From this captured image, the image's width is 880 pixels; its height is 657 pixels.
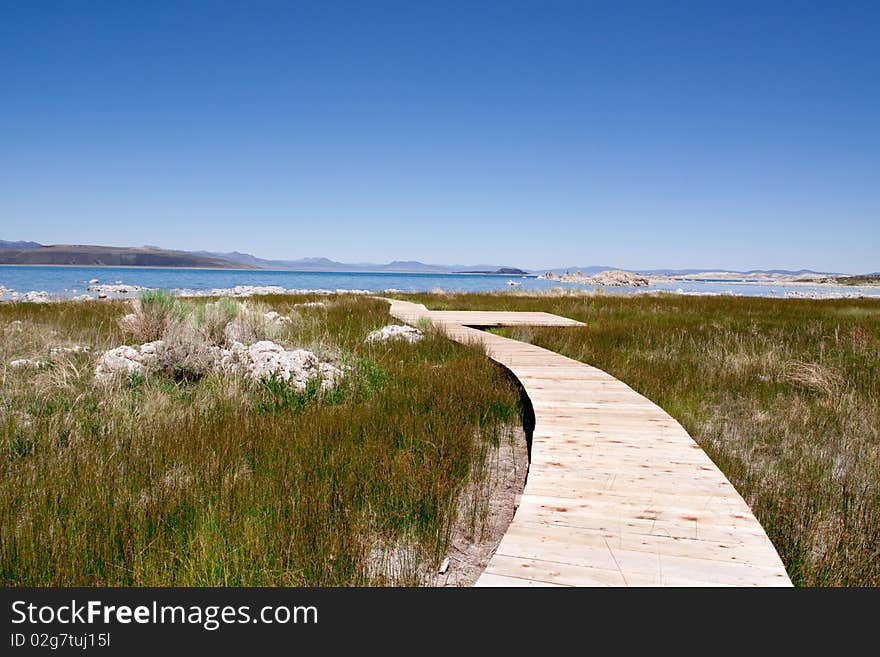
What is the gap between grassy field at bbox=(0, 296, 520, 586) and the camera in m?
2.55

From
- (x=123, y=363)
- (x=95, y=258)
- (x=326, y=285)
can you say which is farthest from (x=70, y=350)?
(x=95, y=258)

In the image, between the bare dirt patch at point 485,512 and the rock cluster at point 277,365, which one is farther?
the rock cluster at point 277,365

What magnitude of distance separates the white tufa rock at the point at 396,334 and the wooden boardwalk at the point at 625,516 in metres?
5.48

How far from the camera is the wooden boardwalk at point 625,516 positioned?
214 centimetres

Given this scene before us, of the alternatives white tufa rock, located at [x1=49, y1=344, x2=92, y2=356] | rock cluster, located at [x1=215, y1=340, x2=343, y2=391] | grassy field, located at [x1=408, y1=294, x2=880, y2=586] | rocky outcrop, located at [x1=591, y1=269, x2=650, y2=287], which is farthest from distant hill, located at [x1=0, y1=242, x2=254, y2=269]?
grassy field, located at [x1=408, y1=294, x2=880, y2=586]

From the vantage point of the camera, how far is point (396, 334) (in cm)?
1018

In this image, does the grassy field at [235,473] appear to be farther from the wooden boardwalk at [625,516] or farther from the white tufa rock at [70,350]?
the wooden boardwalk at [625,516]

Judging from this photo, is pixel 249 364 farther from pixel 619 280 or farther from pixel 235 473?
pixel 619 280

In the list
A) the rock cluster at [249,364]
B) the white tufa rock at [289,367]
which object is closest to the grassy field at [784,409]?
the white tufa rock at [289,367]

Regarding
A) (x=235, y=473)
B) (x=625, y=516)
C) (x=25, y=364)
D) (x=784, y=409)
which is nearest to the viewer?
(x=625, y=516)

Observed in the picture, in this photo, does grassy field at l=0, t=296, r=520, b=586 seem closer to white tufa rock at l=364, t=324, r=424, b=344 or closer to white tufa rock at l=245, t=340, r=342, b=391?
white tufa rock at l=245, t=340, r=342, b=391

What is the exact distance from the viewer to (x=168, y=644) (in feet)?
6.21

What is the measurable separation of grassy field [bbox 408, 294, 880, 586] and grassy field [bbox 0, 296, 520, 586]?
216 centimetres

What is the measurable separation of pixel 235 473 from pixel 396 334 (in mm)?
6663
